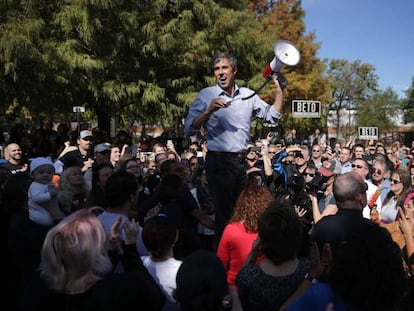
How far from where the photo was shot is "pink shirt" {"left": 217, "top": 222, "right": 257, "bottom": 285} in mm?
3396

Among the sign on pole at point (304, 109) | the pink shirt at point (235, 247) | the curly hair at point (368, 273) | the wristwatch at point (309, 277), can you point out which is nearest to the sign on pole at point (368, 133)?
the sign on pole at point (304, 109)

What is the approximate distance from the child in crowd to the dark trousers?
142cm

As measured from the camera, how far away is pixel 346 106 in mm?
49125

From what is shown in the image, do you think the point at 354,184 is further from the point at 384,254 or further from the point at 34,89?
the point at 34,89

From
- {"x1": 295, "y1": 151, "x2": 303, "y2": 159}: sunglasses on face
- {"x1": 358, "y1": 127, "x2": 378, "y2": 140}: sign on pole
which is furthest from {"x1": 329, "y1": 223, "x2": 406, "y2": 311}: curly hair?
{"x1": 358, "y1": 127, "x2": 378, "y2": 140}: sign on pole

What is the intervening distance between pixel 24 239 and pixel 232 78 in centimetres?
205

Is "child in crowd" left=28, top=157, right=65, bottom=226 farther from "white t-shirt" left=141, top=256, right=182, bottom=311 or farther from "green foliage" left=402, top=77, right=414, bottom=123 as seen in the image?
"green foliage" left=402, top=77, right=414, bottom=123

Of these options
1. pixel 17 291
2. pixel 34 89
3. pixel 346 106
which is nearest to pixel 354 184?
pixel 17 291

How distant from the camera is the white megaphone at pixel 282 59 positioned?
3838 millimetres

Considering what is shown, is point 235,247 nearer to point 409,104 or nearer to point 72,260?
point 72,260

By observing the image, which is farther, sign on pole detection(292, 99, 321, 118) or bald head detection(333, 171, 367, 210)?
sign on pole detection(292, 99, 321, 118)

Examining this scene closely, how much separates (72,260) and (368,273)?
1319 mm

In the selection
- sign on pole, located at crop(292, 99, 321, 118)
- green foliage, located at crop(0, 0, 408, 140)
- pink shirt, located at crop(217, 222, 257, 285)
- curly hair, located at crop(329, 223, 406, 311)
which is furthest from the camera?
green foliage, located at crop(0, 0, 408, 140)

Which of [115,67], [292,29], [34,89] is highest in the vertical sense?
[292,29]
